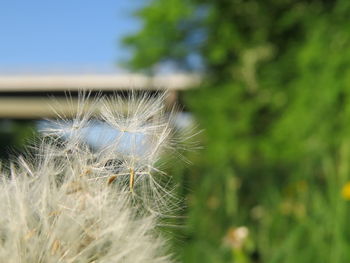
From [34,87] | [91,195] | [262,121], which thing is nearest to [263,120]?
[262,121]

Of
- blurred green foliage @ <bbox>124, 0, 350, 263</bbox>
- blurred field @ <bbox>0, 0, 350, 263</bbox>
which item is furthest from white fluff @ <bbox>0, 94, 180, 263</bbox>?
blurred field @ <bbox>0, 0, 350, 263</bbox>

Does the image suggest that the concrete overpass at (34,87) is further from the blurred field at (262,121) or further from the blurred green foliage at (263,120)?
the blurred green foliage at (263,120)

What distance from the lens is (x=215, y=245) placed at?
461 centimetres

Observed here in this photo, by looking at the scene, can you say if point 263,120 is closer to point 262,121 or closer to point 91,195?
point 262,121

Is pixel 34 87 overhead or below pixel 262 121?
overhead

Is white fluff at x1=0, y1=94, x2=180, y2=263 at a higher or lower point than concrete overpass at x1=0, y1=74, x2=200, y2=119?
lower

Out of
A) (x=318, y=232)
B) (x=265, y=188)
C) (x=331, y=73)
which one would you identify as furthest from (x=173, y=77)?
(x=318, y=232)

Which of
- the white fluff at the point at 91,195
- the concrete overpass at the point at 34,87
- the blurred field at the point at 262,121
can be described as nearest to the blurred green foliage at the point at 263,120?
the blurred field at the point at 262,121

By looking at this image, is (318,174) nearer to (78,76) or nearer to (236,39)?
(236,39)

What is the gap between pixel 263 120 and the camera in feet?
54.6

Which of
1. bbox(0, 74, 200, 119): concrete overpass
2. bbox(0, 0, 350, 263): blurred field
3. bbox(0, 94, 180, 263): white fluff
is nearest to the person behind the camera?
bbox(0, 94, 180, 263): white fluff

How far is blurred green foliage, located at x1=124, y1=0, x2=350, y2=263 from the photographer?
4.06 metres

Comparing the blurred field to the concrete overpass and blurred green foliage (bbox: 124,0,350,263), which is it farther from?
the concrete overpass

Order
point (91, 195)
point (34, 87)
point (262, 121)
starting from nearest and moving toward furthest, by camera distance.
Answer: point (91, 195) < point (262, 121) < point (34, 87)
